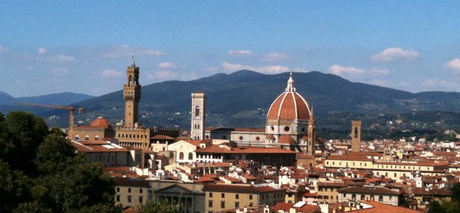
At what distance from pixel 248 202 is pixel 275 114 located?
200ft

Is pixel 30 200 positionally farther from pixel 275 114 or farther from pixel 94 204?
pixel 275 114

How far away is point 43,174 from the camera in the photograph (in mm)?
37719

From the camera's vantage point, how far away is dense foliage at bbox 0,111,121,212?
33.8 meters

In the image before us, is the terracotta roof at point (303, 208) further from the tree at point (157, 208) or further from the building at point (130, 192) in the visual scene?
the tree at point (157, 208)

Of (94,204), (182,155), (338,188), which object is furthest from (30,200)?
(182,155)

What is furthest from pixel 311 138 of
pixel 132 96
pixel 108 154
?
pixel 108 154

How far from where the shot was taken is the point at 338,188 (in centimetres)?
5488

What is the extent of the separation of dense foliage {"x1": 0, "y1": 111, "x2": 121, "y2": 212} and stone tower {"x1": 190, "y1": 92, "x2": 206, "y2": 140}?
65.8 metres

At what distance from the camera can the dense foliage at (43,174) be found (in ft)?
111

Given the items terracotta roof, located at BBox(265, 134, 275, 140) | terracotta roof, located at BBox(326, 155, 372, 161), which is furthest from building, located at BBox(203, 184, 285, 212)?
terracotta roof, located at BBox(265, 134, 275, 140)

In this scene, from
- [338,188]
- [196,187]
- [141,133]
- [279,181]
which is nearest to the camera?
[196,187]

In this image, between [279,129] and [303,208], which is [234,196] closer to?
[303,208]

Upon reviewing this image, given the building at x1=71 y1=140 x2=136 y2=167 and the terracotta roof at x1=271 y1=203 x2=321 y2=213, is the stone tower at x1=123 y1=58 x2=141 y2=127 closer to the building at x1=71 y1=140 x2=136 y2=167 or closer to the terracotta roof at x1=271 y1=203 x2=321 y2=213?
the building at x1=71 y1=140 x2=136 y2=167

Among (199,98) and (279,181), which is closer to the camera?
(279,181)
